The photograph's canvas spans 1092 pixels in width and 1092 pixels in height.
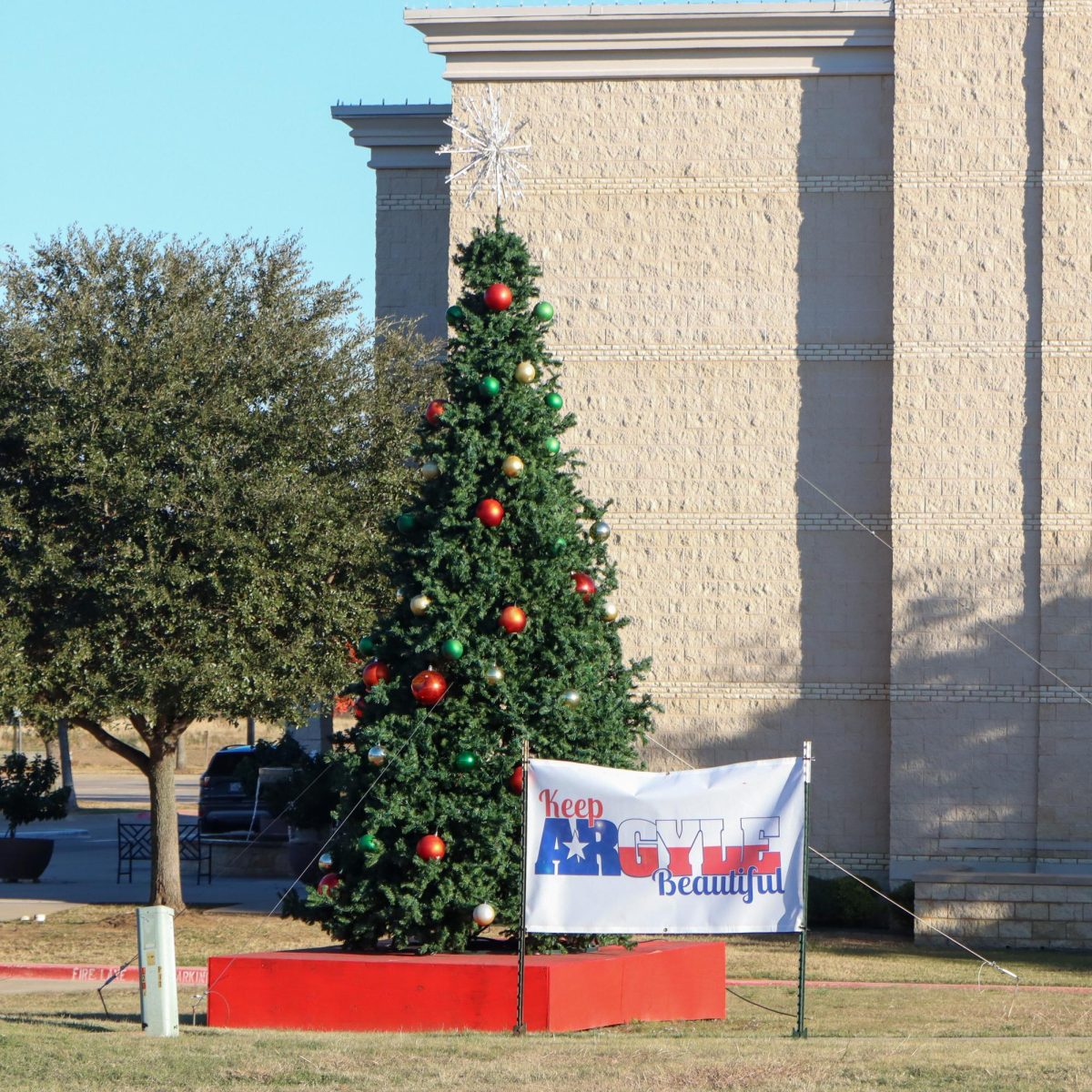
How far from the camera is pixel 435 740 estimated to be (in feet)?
37.7

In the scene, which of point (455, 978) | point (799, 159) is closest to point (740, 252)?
point (799, 159)

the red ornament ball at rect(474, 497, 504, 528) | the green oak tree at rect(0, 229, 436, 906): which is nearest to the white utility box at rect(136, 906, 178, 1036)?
the red ornament ball at rect(474, 497, 504, 528)

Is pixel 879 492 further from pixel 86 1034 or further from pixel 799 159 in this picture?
pixel 86 1034

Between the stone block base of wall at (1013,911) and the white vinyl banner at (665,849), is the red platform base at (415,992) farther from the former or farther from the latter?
the stone block base of wall at (1013,911)

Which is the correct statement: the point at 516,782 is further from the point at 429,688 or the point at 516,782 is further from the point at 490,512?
the point at 490,512

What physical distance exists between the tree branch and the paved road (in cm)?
2236

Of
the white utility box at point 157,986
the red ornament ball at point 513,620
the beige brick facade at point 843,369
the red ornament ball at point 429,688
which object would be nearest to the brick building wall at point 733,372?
the beige brick facade at point 843,369

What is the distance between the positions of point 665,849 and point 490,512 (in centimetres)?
286

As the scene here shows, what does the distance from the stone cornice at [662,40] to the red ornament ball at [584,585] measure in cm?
1148

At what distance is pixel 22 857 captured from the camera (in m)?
24.6

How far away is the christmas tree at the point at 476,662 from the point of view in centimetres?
1118

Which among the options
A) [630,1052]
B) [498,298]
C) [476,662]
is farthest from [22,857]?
[630,1052]

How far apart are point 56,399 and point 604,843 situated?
10141mm

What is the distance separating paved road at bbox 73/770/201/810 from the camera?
46.2 meters
